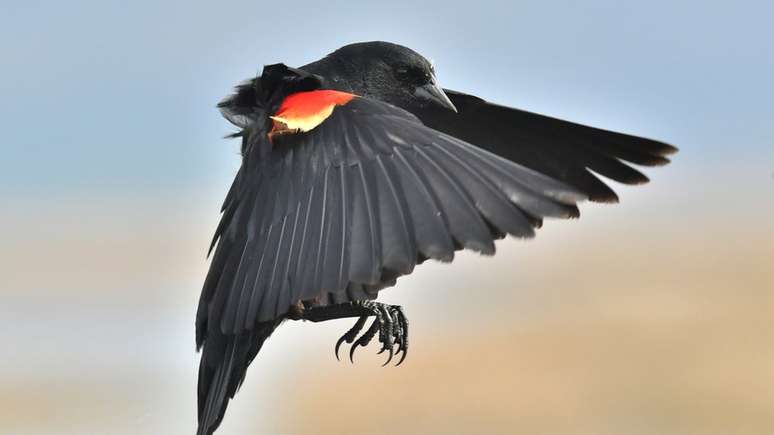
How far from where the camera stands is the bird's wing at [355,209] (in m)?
3.56

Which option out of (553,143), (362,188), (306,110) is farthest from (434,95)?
(362,188)

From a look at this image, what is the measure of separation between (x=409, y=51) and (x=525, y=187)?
1.63 m

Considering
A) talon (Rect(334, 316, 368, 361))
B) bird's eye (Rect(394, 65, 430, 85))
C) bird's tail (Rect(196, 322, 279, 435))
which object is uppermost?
bird's eye (Rect(394, 65, 430, 85))

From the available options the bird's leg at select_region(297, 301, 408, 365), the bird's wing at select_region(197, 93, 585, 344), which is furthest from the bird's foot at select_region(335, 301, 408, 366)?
the bird's wing at select_region(197, 93, 585, 344)

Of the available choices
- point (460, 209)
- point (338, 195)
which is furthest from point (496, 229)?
→ point (338, 195)

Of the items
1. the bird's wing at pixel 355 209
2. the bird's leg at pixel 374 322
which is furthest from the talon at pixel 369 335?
the bird's wing at pixel 355 209

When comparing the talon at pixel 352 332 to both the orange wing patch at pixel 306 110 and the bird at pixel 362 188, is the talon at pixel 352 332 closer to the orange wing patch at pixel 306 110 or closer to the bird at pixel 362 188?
the bird at pixel 362 188

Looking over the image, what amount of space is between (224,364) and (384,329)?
609mm

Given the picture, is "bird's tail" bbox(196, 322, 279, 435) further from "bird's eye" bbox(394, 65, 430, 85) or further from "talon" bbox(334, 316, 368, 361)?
"bird's eye" bbox(394, 65, 430, 85)

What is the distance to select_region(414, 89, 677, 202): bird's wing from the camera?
14.9 feet

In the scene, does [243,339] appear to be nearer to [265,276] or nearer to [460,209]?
[265,276]

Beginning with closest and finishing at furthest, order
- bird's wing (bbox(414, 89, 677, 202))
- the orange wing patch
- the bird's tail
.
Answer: the orange wing patch → the bird's tail → bird's wing (bbox(414, 89, 677, 202))

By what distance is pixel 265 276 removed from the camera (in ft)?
13.0

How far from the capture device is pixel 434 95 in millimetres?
4988
